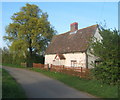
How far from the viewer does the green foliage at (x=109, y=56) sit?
10.5 meters

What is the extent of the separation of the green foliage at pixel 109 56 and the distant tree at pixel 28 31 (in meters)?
20.7

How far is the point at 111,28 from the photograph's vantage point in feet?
38.2

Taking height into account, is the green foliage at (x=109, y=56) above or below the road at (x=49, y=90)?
above

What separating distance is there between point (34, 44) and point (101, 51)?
2131 centimetres

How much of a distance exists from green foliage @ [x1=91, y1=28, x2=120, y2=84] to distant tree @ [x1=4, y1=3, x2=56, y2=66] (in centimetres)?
2074

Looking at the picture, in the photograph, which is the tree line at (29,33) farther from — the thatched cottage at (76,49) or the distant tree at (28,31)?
the thatched cottage at (76,49)

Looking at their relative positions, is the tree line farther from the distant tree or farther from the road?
the road

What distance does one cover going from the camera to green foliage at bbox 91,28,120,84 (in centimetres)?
1049

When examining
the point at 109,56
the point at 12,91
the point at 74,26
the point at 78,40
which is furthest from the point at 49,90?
the point at 74,26

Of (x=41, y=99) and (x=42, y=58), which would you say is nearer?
(x=41, y=99)

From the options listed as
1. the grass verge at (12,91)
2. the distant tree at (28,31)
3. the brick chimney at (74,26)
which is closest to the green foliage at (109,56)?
the grass verge at (12,91)

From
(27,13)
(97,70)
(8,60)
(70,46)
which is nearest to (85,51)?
(70,46)

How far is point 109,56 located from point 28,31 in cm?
2291

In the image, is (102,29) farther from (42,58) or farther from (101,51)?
(42,58)
